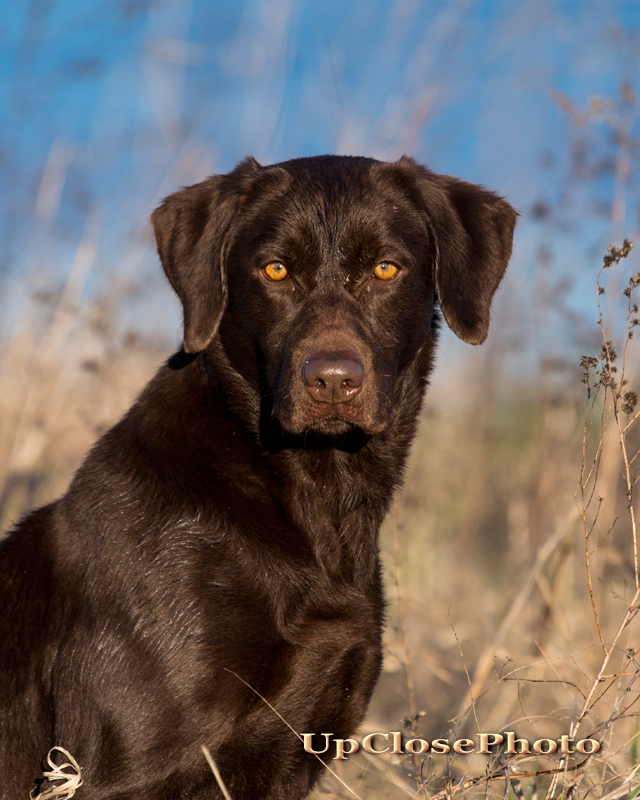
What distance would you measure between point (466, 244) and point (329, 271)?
20.4 inches

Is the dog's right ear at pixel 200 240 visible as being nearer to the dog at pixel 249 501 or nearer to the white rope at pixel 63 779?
the dog at pixel 249 501

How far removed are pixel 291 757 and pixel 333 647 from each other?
311 mm

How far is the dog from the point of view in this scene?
7.04 feet

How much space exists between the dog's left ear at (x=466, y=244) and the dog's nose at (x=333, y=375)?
0.51m

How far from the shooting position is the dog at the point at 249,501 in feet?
7.04

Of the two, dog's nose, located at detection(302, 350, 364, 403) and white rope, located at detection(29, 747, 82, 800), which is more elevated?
dog's nose, located at detection(302, 350, 364, 403)

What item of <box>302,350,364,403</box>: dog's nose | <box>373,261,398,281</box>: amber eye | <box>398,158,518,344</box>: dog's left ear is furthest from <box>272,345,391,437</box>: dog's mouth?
<box>398,158,518,344</box>: dog's left ear

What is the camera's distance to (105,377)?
189 inches

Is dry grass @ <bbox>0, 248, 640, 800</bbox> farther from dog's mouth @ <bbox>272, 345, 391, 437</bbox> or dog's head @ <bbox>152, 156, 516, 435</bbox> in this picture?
dog's mouth @ <bbox>272, 345, 391, 437</bbox>

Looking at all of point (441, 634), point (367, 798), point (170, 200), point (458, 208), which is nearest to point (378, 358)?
point (458, 208)

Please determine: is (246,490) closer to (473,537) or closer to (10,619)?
(10,619)

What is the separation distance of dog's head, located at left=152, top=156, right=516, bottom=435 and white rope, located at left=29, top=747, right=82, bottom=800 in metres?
1.05

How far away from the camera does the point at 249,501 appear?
238cm

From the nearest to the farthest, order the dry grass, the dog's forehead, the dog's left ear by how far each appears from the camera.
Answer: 1. the dog's forehead
2. the dog's left ear
3. the dry grass
